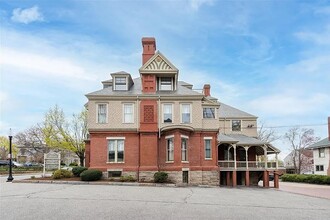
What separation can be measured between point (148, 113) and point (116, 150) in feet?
13.4

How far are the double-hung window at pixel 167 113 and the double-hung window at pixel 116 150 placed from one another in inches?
157

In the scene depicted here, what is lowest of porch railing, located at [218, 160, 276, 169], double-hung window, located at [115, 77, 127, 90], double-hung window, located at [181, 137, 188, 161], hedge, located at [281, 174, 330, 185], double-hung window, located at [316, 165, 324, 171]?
hedge, located at [281, 174, 330, 185]

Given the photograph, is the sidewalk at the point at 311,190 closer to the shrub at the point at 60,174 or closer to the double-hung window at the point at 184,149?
the double-hung window at the point at 184,149

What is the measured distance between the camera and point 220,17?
689 inches

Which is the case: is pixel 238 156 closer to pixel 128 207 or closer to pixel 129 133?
pixel 129 133

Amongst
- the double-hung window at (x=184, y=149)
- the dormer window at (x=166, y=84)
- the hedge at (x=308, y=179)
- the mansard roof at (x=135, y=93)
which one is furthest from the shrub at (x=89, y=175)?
the hedge at (x=308, y=179)

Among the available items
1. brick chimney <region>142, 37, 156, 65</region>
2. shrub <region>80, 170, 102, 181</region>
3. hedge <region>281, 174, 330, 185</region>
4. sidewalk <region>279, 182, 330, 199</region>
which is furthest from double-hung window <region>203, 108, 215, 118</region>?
hedge <region>281, 174, 330, 185</region>

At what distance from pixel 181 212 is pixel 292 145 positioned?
197 feet

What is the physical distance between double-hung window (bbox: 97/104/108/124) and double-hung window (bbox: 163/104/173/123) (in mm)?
4918

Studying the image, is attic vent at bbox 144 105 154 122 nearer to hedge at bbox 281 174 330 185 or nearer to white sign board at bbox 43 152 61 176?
white sign board at bbox 43 152 61 176

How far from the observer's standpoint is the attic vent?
3011 centimetres

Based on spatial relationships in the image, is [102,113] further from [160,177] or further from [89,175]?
[160,177]

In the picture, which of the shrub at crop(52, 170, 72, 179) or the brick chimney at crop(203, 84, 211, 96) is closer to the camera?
the shrub at crop(52, 170, 72, 179)

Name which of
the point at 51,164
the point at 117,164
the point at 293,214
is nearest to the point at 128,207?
the point at 293,214
